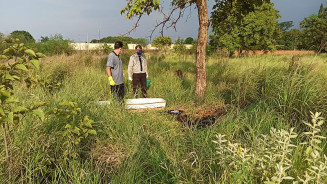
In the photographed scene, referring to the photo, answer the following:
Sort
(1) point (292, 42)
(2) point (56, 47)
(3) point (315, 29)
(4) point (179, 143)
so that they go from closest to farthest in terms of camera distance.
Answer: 1. (4) point (179, 143)
2. (1) point (292, 42)
3. (2) point (56, 47)
4. (3) point (315, 29)

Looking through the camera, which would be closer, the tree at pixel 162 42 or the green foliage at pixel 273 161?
the green foliage at pixel 273 161

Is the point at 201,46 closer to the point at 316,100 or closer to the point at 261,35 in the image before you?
the point at 316,100

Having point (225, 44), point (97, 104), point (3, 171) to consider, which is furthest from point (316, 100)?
point (225, 44)

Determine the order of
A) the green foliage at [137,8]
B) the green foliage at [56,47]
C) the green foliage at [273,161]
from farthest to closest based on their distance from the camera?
the green foliage at [56,47] < the green foliage at [137,8] < the green foliage at [273,161]

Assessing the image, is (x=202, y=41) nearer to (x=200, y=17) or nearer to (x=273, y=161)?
(x=200, y=17)

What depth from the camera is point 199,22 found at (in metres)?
5.30

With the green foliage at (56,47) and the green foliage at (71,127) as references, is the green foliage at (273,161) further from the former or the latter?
the green foliage at (56,47)

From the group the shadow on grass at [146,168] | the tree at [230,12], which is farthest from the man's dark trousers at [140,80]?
the shadow on grass at [146,168]

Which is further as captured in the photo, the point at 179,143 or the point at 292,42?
the point at 292,42

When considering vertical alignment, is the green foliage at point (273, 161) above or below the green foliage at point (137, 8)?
below

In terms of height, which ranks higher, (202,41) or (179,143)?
(202,41)

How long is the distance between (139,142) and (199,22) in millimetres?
3725

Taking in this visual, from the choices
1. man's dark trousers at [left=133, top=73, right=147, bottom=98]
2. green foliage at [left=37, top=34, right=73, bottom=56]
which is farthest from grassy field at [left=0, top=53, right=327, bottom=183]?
green foliage at [left=37, top=34, right=73, bottom=56]

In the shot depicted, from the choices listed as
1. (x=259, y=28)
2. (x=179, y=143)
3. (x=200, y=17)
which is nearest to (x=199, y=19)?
(x=200, y=17)
